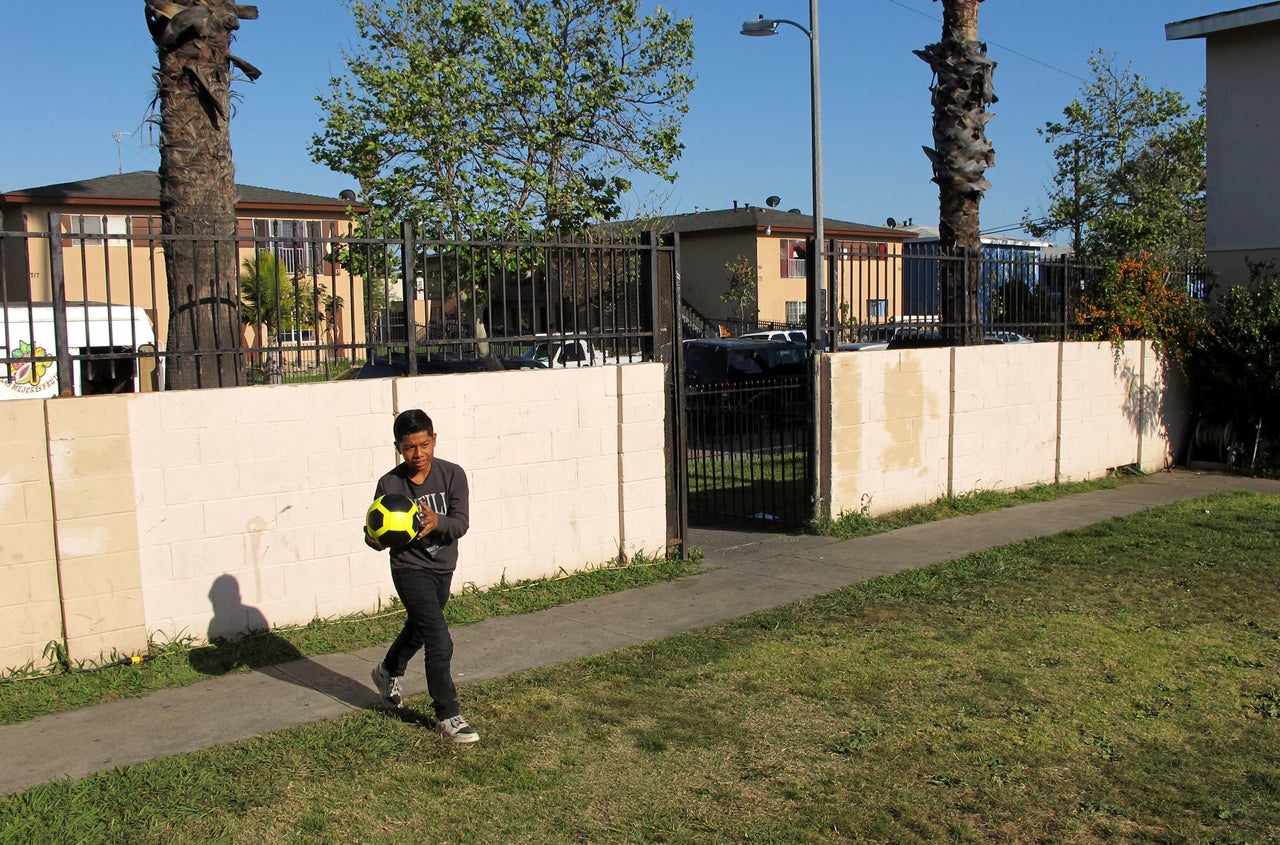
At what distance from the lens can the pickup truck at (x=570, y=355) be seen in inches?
329

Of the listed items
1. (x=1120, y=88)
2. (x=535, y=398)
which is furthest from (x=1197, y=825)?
(x=1120, y=88)

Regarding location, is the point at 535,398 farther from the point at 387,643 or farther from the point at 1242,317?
the point at 1242,317

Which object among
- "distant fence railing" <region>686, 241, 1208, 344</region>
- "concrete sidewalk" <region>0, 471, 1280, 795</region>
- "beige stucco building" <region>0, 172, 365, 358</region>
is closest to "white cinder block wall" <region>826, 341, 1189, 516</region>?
"distant fence railing" <region>686, 241, 1208, 344</region>

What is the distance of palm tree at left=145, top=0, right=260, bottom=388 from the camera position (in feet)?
23.6

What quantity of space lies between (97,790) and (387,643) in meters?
2.34

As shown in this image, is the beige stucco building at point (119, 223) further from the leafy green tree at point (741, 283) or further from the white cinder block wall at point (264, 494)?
the leafy green tree at point (741, 283)

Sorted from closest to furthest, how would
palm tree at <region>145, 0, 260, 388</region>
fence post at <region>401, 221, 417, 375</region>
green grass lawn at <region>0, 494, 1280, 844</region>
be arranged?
green grass lawn at <region>0, 494, 1280, 844</region> → palm tree at <region>145, 0, 260, 388</region> → fence post at <region>401, 221, 417, 375</region>

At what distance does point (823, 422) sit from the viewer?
398 inches

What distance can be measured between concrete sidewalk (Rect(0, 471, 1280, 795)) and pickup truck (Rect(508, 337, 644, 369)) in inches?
72.1

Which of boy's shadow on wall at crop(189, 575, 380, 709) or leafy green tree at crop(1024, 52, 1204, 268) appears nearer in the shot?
boy's shadow on wall at crop(189, 575, 380, 709)

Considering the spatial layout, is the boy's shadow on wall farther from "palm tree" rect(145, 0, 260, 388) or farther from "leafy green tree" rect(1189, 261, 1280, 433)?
"leafy green tree" rect(1189, 261, 1280, 433)

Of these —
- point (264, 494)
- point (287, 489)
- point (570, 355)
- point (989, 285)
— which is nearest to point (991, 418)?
point (989, 285)

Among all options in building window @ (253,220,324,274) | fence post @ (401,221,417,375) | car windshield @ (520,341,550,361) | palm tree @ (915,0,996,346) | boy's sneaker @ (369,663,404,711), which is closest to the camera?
boy's sneaker @ (369,663,404,711)

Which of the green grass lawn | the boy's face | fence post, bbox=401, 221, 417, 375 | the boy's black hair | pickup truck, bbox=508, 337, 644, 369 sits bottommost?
the green grass lawn
